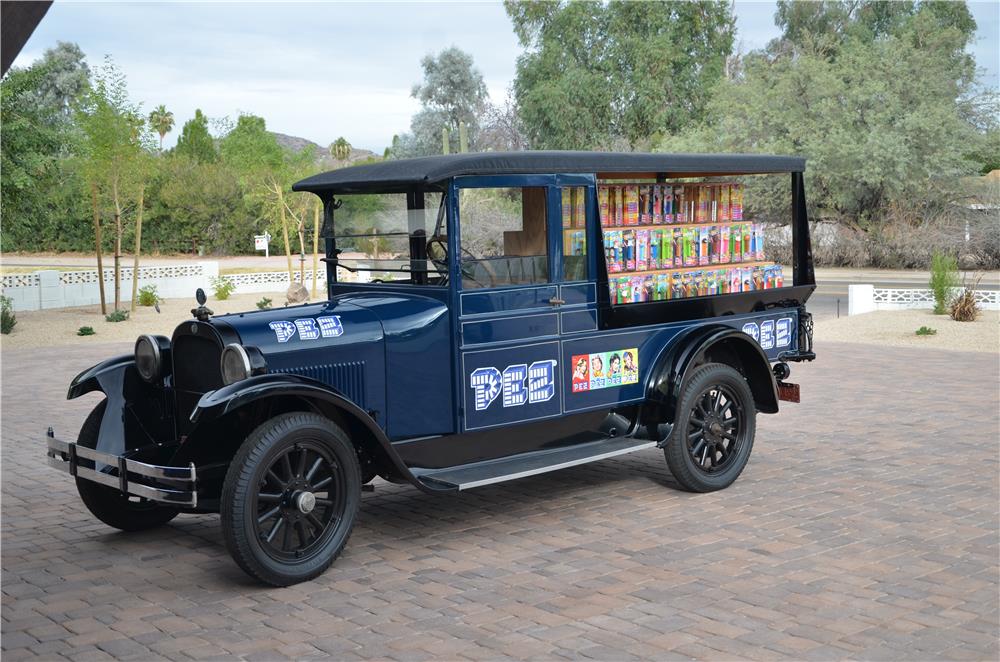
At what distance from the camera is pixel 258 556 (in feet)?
16.2

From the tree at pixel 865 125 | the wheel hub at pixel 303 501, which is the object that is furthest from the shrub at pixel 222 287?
the wheel hub at pixel 303 501

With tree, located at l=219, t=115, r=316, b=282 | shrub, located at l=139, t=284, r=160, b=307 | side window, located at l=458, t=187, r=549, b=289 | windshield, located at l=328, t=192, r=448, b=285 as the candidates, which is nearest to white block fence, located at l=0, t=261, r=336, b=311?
tree, located at l=219, t=115, r=316, b=282

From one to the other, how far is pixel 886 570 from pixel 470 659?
2279mm

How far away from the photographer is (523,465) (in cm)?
595

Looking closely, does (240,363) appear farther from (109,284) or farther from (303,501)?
(109,284)

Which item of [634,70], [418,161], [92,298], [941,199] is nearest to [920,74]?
[941,199]

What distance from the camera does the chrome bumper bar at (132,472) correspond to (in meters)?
4.95

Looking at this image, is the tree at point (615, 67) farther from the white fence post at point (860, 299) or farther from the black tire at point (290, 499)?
the black tire at point (290, 499)

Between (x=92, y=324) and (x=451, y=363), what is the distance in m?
15.1

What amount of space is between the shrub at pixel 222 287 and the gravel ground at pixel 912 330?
13.6 meters

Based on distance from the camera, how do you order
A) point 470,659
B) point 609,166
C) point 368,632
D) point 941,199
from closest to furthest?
1. point 470,659
2. point 368,632
3. point 609,166
4. point 941,199

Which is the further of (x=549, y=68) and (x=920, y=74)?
(x=549, y=68)

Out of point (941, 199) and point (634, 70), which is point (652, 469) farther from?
point (634, 70)

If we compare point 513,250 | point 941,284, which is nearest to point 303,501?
point 513,250
